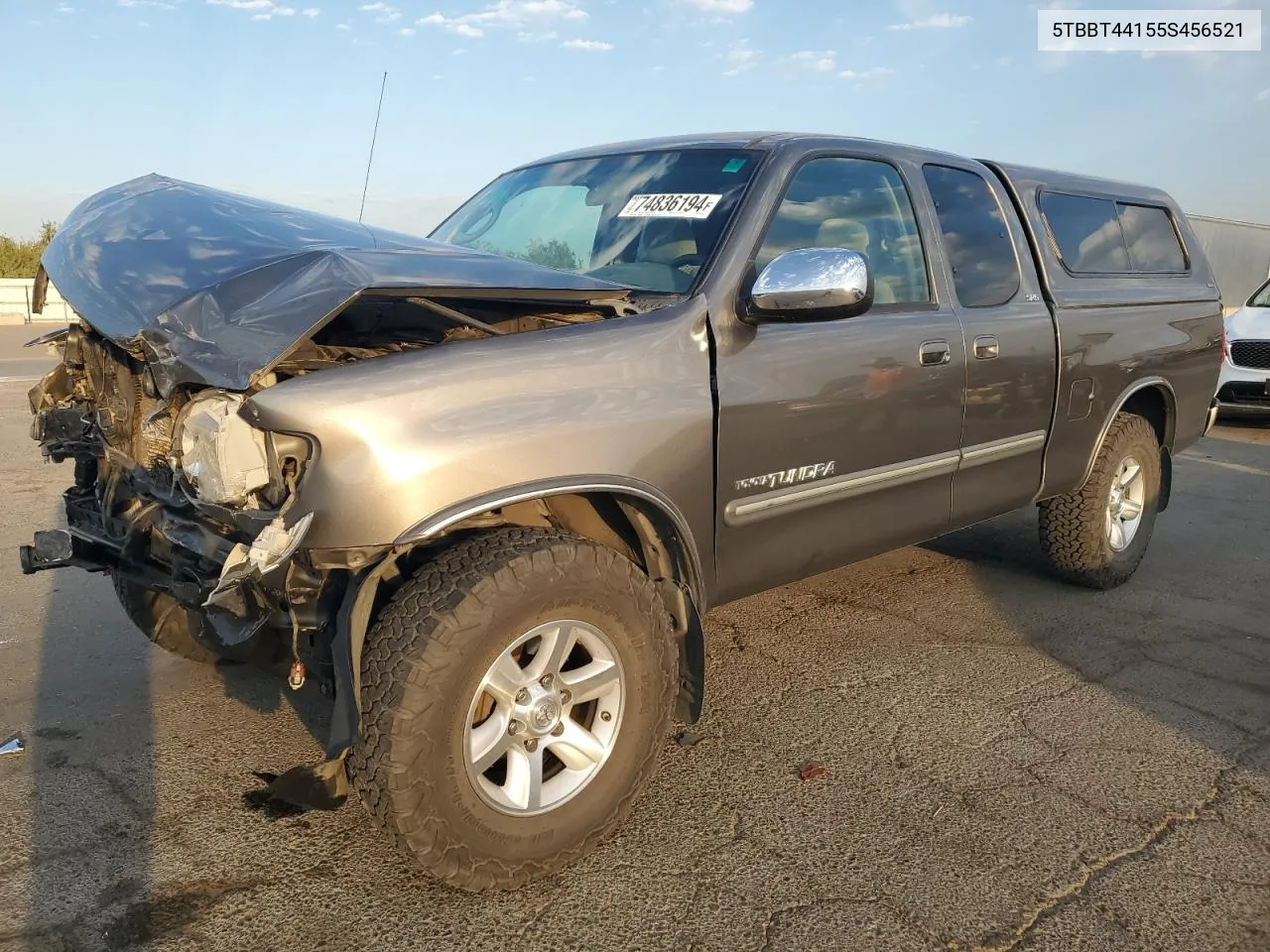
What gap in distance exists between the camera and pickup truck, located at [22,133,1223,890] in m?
2.31

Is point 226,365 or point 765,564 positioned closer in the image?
point 226,365

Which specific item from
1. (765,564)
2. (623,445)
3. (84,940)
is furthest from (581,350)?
(84,940)

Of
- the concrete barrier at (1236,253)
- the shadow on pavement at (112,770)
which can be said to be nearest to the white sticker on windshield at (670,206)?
the shadow on pavement at (112,770)

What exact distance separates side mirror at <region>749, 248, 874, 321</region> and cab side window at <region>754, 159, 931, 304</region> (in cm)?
32

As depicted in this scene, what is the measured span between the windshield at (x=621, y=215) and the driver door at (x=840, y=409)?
22cm

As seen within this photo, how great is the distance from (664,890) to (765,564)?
1103mm

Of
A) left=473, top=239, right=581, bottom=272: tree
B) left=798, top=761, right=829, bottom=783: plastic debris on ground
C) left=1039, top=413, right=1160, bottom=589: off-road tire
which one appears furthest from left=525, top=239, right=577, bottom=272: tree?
left=1039, top=413, right=1160, bottom=589: off-road tire

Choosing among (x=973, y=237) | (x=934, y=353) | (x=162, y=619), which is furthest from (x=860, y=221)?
(x=162, y=619)

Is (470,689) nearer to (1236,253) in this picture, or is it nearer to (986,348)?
(986,348)

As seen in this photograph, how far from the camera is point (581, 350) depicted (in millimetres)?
2629

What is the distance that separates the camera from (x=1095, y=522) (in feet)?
15.8

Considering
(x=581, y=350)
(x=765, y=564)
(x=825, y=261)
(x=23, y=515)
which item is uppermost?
(x=825, y=261)

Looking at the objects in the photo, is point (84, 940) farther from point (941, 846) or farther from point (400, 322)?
point (941, 846)

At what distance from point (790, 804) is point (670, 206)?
196cm
